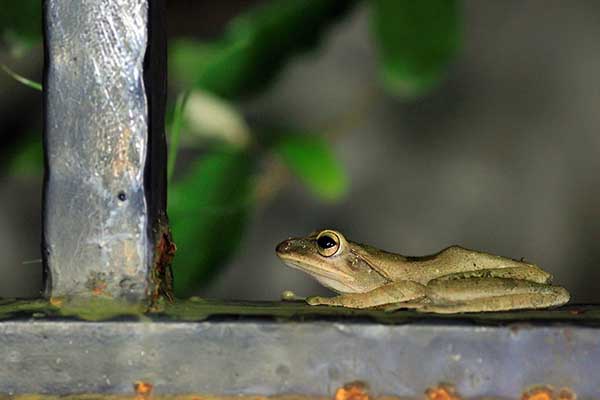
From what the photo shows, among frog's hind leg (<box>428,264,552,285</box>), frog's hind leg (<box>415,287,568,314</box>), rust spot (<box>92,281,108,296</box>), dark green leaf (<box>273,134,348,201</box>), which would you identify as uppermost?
dark green leaf (<box>273,134,348,201</box>)

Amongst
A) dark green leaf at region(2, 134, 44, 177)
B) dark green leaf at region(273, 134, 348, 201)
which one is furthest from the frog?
dark green leaf at region(2, 134, 44, 177)

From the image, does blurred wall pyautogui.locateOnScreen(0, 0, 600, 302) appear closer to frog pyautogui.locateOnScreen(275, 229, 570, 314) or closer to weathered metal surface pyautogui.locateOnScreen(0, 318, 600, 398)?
frog pyautogui.locateOnScreen(275, 229, 570, 314)

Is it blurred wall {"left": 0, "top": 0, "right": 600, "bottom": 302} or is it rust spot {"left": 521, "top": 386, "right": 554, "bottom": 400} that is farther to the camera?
blurred wall {"left": 0, "top": 0, "right": 600, "bottom": 302}

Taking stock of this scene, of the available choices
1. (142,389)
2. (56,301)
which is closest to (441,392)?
(142,389)

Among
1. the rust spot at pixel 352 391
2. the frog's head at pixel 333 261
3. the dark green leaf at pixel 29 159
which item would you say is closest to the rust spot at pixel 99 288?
the rust spot at pixel 352 391

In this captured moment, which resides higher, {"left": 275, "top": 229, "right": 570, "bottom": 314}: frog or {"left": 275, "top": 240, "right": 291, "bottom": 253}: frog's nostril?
{"left": 275, "top": 240, "right": 291, "bottom": 253}: frog's nostril

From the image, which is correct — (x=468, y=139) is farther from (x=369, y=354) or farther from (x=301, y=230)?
(x=369, y=354)

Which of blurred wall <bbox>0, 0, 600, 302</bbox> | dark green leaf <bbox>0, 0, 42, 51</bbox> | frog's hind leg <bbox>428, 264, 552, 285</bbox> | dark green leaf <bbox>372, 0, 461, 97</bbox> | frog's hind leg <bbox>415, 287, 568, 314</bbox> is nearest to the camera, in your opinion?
frog's hind leg <bbox>415, 287, 568, 314</bbox>

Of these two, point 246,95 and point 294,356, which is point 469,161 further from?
point 294,356
